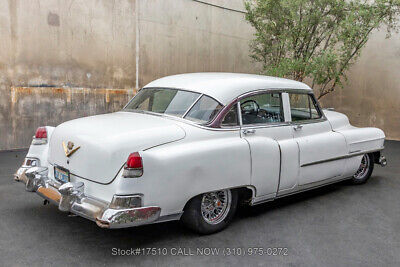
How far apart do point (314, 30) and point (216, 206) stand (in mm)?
7046

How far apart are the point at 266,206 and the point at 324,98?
27.7 ft

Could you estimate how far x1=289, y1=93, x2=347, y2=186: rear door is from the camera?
4836 mm

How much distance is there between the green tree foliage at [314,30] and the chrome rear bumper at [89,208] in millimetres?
6752

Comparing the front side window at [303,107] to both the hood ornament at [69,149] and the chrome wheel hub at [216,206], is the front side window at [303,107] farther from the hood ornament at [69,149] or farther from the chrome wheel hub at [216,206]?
the hood ornament at [69,149]

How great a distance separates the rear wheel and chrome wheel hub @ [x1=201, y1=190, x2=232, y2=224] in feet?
9.77

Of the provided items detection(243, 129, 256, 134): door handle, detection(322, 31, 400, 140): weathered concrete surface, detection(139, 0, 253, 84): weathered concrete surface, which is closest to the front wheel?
detection(243, 129, 256, 134): door handle

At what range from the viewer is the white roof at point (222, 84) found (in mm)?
4301

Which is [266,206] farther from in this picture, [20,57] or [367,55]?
[367,55]

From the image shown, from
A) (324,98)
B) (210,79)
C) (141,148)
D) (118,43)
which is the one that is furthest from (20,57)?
(324,98)

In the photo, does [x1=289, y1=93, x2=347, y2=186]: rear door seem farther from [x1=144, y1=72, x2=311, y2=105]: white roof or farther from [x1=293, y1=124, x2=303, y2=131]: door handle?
[x1=144, y1=72, x2=311, y2=105]: white roof

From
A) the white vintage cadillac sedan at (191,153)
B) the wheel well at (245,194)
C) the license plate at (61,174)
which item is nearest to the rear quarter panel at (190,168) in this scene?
the white vintage cadillac sedan at (191,153)

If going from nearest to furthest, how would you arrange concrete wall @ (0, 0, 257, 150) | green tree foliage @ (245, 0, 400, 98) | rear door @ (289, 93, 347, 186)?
rear door @ (289, 93, 347, 186)
concrete wall @ (0, 0, 257, 150)
green tree foliage @ (245, 0, 400, 98)

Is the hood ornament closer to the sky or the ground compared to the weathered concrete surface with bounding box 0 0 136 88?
closer to the ground

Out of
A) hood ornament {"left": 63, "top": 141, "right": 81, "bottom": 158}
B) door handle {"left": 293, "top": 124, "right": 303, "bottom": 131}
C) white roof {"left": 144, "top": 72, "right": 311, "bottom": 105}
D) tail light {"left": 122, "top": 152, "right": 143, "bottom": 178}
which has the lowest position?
tail light {"left": 122, "top": 152, "right": 143, "bottom": 178}
